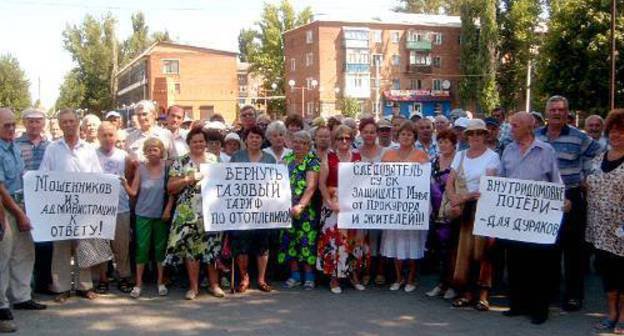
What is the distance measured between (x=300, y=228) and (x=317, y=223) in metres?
0.22

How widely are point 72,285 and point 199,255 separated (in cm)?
169

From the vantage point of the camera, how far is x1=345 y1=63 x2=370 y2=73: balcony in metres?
68.4

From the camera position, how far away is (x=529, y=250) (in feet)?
21.7

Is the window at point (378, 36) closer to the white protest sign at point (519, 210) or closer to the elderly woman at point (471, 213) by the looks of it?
the elderly woman at point (471, 213)

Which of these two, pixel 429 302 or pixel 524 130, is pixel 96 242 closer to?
pixel 429 302

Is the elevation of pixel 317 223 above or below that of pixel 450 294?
above

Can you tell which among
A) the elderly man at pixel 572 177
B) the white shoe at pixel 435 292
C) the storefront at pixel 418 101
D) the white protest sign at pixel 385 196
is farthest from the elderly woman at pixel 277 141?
the storefront at pixel 418 101

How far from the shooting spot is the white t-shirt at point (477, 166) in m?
→ 6.95

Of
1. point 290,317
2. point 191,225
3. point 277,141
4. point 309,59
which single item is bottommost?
point 290,317

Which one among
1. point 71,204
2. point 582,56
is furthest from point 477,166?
point 582,56

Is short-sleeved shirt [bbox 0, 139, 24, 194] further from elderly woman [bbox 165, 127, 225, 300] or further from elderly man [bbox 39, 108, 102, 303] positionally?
elderly woman [bbox 165, 127, 225, 300]

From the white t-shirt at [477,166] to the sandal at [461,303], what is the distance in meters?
1.19

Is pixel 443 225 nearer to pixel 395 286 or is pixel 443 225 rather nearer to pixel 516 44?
pixel 395 286

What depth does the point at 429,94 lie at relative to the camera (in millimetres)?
72500
